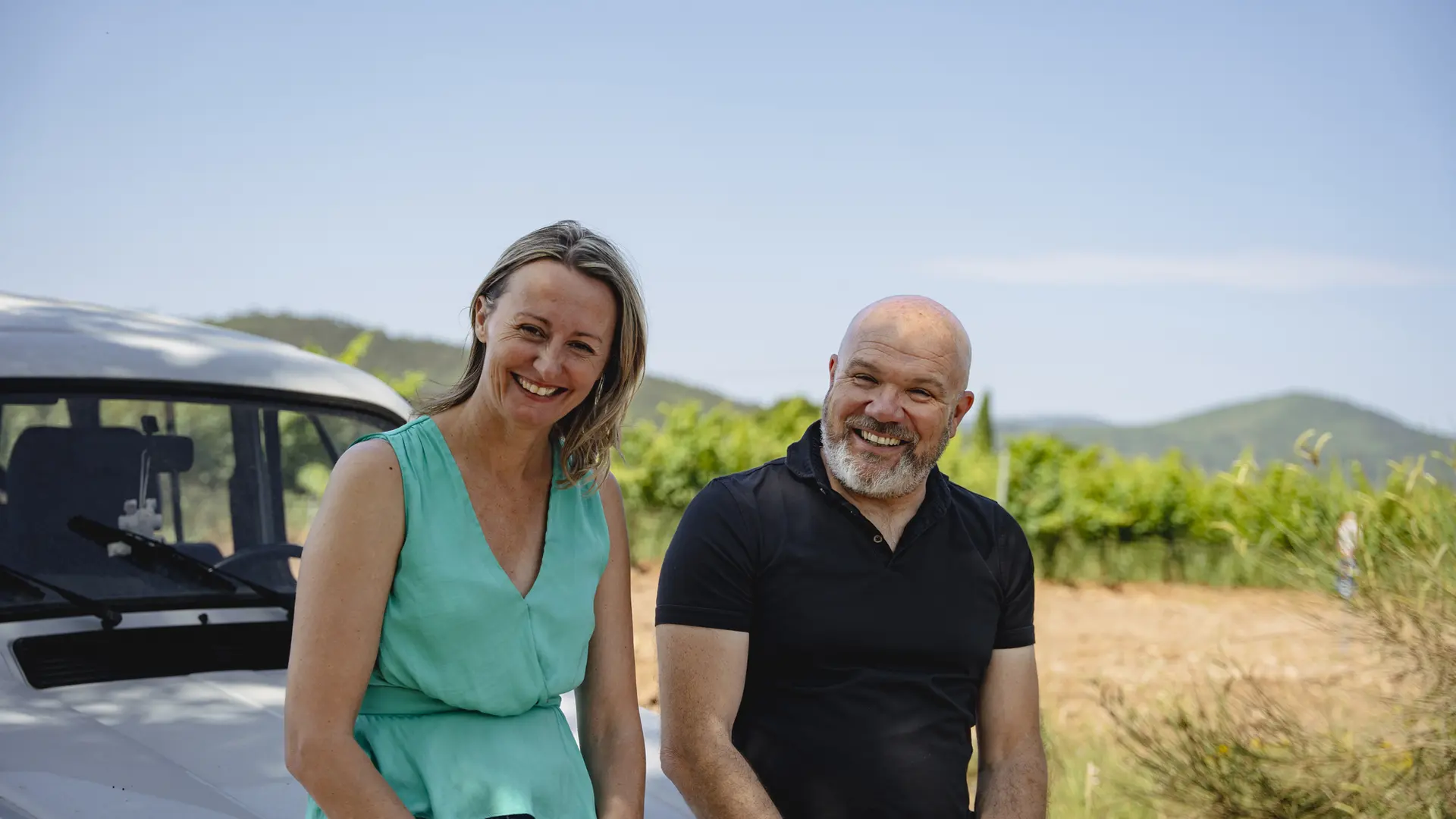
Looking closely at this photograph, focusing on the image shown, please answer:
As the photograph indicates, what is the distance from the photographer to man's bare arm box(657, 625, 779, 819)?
2895mm

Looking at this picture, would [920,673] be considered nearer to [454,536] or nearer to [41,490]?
[454,536]

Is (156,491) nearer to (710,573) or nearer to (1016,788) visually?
(710,573)

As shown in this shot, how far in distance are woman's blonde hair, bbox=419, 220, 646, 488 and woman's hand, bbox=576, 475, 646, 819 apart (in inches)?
4.8

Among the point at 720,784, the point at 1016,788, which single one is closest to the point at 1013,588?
the point at 1016,788

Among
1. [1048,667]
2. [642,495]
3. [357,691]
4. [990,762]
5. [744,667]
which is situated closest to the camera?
[357,691]

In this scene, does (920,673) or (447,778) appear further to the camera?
(920,673)

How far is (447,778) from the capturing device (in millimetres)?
2182

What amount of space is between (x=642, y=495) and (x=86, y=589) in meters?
17.4

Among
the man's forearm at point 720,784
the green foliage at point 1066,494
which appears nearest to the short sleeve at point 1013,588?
the man's forearm at point 720,784

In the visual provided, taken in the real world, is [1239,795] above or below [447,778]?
below

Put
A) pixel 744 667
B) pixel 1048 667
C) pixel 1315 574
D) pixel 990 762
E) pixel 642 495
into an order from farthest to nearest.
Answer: pixel 642 495 < pixel 1048 667 < pixel 1315 574 < pixel 990 762 < pixel 744 667

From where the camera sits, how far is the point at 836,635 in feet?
10.2

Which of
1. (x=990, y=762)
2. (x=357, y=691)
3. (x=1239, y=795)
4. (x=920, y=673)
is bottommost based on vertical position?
(x=1239, y=795)

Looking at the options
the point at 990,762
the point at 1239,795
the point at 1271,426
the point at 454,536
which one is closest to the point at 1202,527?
the point at 1239,795
